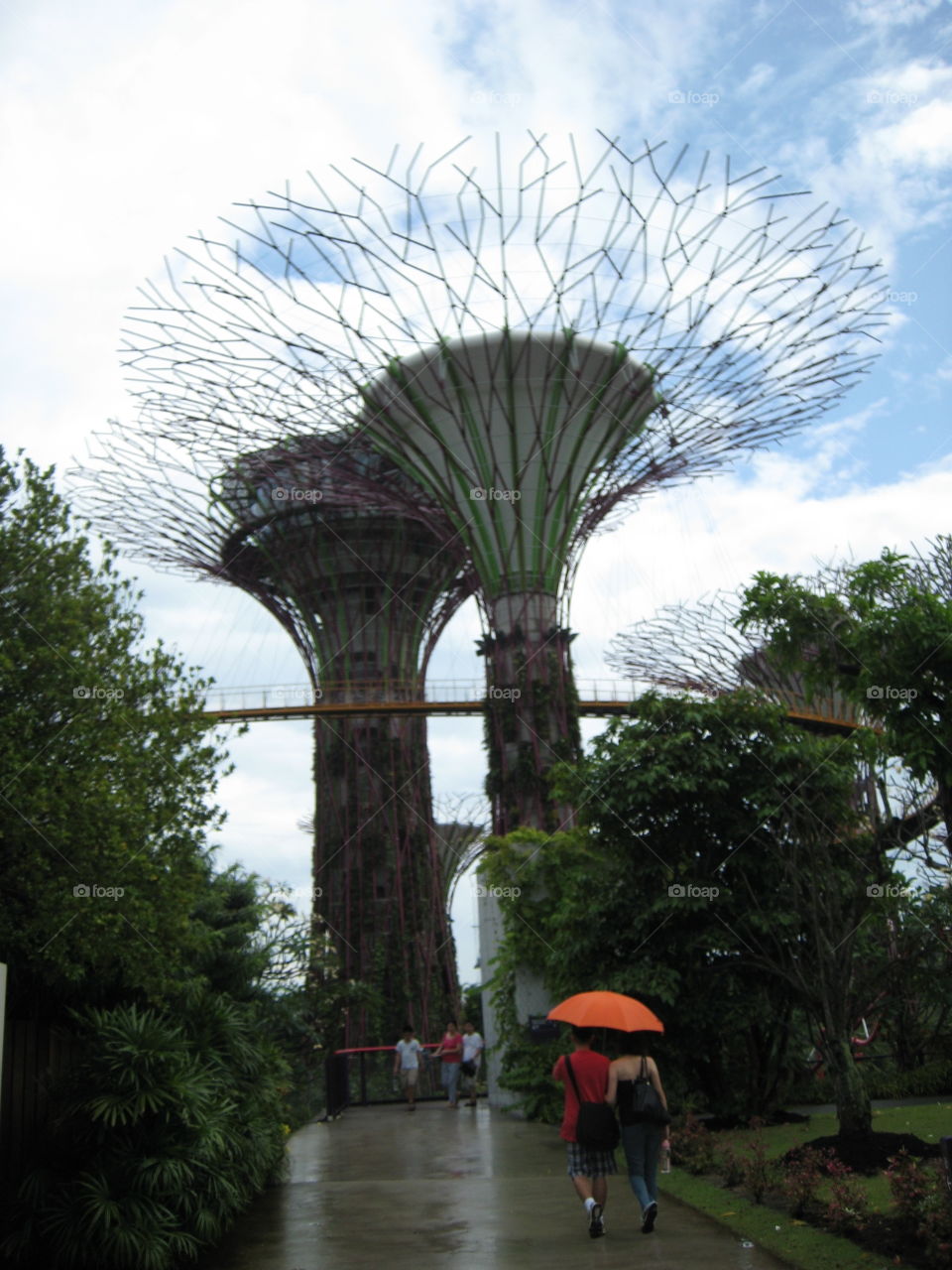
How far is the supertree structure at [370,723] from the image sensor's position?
36562 mm

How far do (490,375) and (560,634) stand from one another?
5860mm

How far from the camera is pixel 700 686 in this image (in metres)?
32.0

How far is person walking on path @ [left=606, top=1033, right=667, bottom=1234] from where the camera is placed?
25.0 ft

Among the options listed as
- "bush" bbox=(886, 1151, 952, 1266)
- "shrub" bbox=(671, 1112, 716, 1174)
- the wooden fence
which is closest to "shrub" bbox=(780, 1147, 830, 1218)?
"bush" bbox=(886, 1151, 952, 1266)

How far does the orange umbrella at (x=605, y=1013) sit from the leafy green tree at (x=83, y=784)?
330 centimetres

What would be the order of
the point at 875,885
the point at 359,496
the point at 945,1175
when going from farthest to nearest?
the point at 359,496, the point at 875,885, the point at 945,1175

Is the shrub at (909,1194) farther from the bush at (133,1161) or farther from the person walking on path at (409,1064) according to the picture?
the person walking on path at (409,1064)

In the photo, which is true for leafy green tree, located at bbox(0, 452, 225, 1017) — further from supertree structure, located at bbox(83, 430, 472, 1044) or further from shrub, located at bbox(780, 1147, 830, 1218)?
supertree structure, located at bbox(83, 430, 472, 1044)

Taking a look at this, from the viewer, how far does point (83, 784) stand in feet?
30.9

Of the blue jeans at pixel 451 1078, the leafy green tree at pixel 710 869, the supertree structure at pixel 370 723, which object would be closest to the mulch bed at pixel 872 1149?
the leafy green tree at pixel 710 869

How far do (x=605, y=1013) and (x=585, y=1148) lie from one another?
1000mm

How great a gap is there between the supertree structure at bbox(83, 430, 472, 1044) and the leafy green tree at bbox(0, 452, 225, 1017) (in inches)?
918

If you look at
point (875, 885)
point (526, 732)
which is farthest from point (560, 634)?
point (875, 885)

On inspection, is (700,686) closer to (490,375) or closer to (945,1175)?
(490,375)
